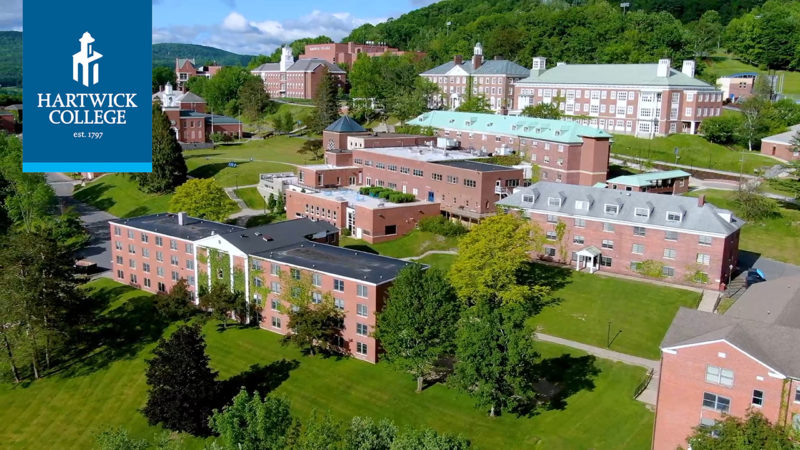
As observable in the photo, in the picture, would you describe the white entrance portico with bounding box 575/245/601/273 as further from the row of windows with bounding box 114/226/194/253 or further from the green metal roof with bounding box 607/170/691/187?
the row of windows with bounding box 114/226/194/253

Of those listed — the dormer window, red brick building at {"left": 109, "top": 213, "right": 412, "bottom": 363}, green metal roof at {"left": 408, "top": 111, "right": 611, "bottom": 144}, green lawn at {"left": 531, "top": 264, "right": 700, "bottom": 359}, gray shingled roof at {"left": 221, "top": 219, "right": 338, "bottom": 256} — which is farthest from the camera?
green metal roof at {"left": 408, "top": 111, "right": 611, "bottom": 144}

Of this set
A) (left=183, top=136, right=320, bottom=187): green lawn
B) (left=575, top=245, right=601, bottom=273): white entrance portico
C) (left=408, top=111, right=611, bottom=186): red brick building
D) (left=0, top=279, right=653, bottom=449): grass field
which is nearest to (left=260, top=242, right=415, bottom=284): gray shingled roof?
(left=0, top=279, right=653, bottom=449): grass field

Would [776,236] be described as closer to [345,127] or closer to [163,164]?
[345,127]

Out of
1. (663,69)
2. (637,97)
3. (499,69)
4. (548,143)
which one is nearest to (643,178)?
(548,143)

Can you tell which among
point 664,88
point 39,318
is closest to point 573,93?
point 664,88

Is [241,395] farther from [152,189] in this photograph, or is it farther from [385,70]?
[385,70]
